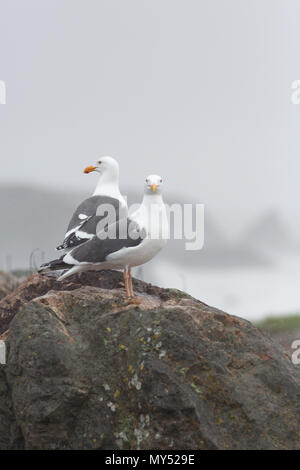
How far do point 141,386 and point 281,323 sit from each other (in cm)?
1905

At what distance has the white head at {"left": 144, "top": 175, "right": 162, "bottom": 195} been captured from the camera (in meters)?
8.44

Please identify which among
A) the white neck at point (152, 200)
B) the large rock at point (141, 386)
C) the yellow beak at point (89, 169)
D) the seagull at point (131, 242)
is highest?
the yellow beak at point (89, 169)

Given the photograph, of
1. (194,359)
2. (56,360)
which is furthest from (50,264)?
(194,359)

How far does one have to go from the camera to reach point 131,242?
8344 millimetres

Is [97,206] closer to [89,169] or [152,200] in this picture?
[89,169]

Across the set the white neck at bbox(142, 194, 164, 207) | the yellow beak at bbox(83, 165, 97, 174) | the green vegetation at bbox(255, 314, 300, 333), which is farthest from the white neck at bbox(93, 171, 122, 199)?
the green vegetation at bbox(255, 314, 300, 333)

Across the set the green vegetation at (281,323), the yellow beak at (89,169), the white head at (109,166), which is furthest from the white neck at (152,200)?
the green vegetation at (281,323)

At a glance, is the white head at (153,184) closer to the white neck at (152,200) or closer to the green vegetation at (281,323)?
the white neck at (152,200)

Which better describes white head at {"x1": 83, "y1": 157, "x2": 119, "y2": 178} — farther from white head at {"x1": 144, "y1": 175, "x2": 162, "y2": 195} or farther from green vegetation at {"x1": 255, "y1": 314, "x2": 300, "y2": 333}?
green vegetation at {"x1": 255, "y1": 314, "x2": 300, "y2": 333}

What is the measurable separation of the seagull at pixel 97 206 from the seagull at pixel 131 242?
94 cm

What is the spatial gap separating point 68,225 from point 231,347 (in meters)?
3.80

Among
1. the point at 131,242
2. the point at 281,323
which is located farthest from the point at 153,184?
the point at 281,323

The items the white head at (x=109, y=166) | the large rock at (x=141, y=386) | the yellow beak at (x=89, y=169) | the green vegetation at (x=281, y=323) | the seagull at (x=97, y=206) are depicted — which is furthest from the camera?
the green vegetation at (x=281, y=323)

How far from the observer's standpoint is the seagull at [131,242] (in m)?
8.36
